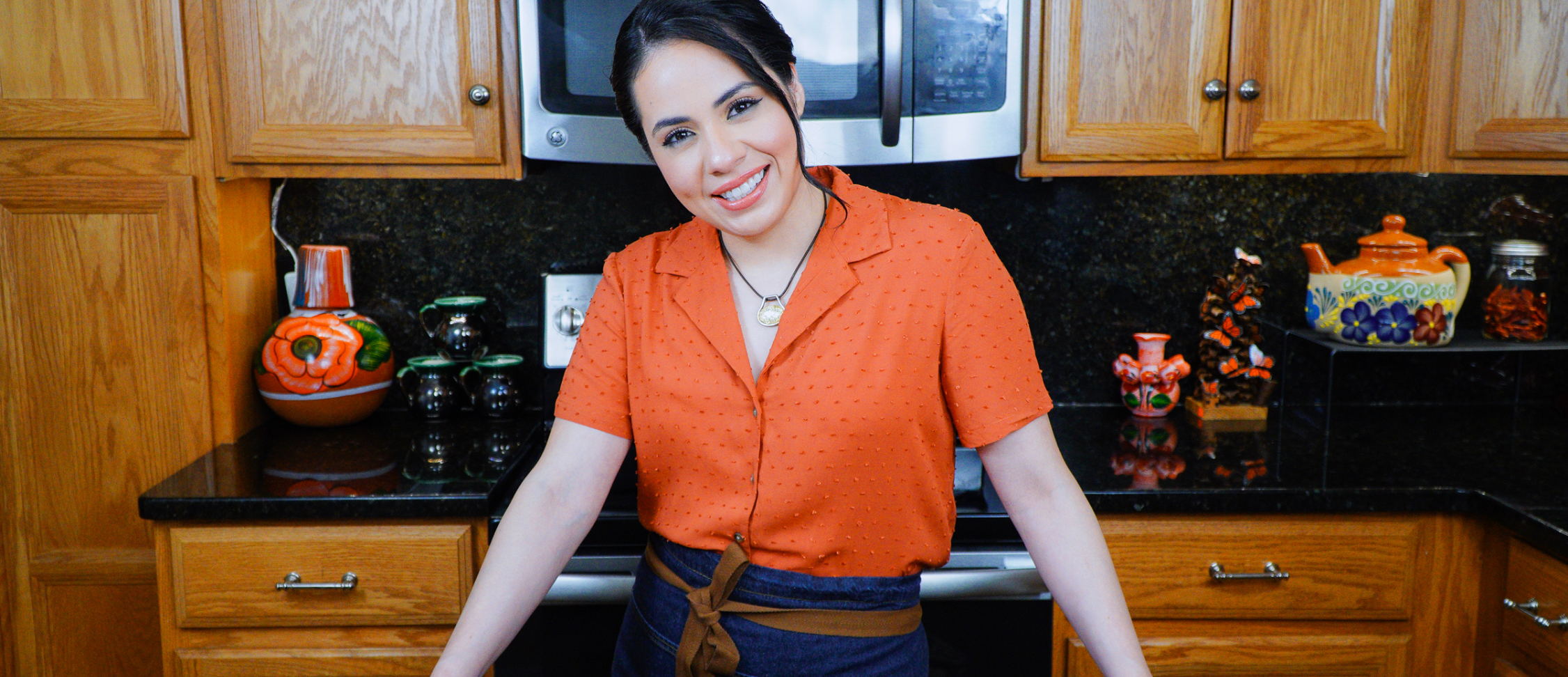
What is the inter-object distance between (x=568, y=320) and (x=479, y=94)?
420 mm

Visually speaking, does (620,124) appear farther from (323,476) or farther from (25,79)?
(25,79)

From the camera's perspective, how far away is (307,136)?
63.9 inches

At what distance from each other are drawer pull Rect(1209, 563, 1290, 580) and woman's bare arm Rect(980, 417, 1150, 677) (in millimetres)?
502

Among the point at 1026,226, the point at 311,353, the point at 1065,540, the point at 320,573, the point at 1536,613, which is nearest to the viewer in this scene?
the point at 1065,540

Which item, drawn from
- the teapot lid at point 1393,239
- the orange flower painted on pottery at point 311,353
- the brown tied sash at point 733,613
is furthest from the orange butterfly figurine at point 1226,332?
the orange flower painted on pottery at point 311,353

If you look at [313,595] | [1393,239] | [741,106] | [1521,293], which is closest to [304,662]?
[313,595]

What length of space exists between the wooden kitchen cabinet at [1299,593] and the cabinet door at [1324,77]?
592 millimetres

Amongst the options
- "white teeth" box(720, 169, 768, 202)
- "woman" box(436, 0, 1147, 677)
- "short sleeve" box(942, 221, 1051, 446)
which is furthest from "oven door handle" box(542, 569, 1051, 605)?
"white teeth" box(720, 169, 768, 202)

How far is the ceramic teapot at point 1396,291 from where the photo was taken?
1.78 meters

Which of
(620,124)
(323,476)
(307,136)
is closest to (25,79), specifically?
(307,136)

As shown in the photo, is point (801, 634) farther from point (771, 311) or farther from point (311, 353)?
point (311, 353)

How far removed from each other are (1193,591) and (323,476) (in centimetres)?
127

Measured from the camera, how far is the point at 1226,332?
6.23 feet

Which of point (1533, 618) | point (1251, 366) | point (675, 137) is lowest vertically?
point (1533, 618)
